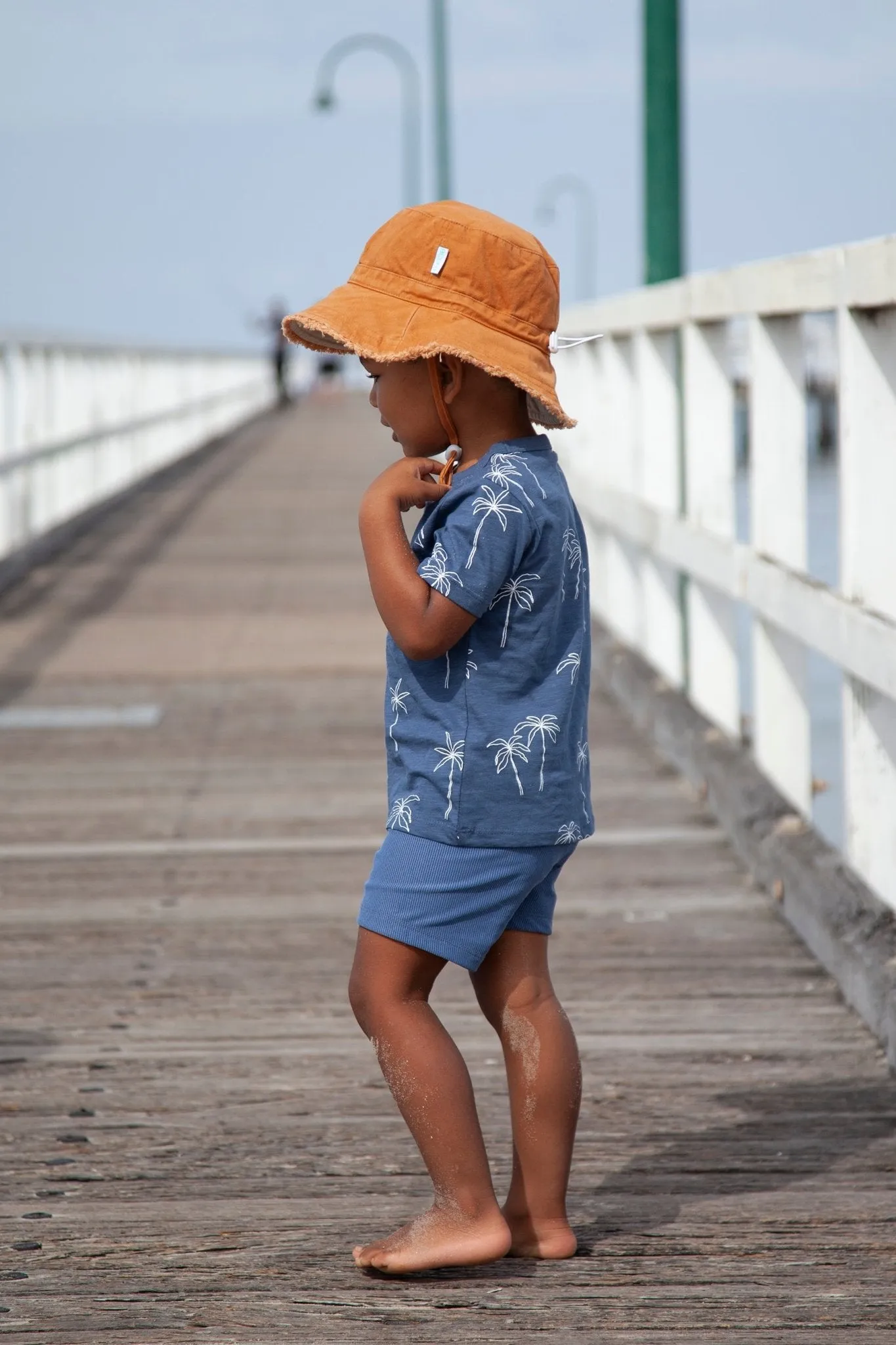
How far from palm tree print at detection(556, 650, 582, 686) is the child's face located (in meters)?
0.33

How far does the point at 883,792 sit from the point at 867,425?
0.70m

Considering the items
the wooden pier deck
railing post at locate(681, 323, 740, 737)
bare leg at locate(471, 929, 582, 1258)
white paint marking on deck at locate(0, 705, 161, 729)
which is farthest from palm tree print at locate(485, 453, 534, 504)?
white paint marking on deck at locate(0, 705, 161, 729)

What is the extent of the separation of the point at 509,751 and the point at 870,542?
5.19 feet

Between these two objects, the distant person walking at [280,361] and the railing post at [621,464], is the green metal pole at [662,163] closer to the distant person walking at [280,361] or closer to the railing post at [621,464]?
the railing post at [621,464]

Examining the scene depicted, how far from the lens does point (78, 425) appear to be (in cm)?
1527

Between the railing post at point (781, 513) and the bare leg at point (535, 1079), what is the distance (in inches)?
88.1

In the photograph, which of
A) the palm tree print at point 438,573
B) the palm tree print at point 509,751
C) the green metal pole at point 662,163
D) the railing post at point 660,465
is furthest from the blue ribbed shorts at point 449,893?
the green metal pole at point 662,163

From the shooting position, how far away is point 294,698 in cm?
812

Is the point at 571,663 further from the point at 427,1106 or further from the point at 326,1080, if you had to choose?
the point at 326,1080

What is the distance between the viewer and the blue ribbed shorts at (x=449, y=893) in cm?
273

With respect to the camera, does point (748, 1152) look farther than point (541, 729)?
Yes

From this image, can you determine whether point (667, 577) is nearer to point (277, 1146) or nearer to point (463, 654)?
point (277, 1146)

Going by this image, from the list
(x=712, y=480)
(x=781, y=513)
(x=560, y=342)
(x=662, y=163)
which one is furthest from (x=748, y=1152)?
(x=662, y=163)

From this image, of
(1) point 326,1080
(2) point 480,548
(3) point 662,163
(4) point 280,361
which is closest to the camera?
(2) point 480,548
